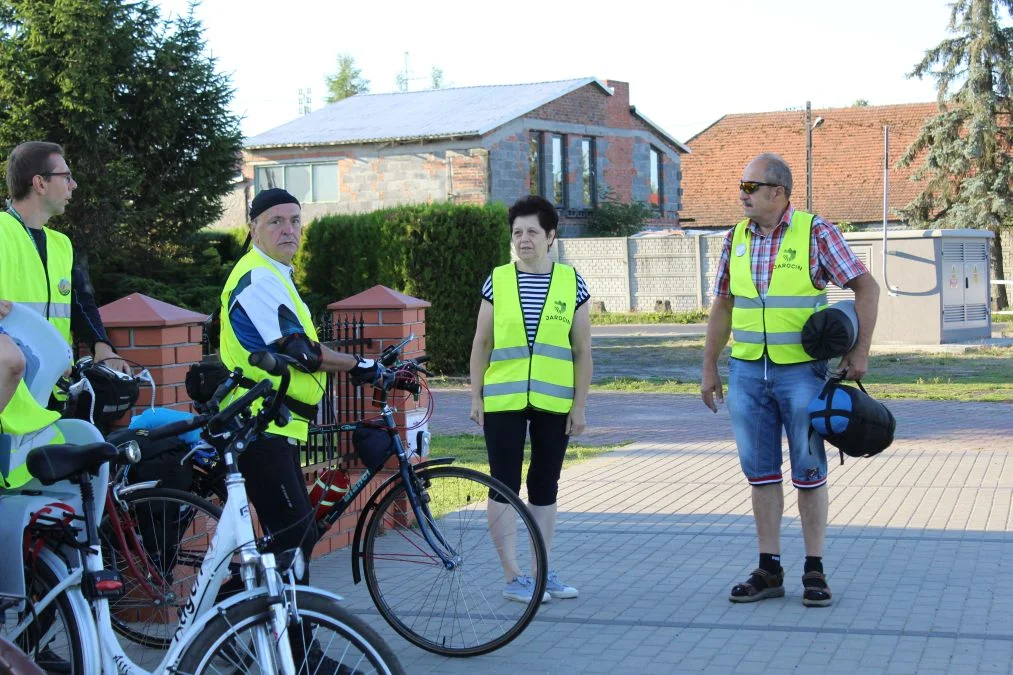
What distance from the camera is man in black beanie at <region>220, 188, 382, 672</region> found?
4863 millimetres

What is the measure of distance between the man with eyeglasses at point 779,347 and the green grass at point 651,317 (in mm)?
26529

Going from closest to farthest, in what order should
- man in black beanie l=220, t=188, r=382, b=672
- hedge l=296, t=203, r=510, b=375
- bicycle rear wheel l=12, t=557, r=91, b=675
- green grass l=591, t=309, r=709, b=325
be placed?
bicycle rear wheel l=12, t=557, r=91, b=675
man in black beanie l=220, t=188, r=382, b=672
hedge l=296, t=203, r=510, b=375
green grass l=591, t=309, r=709, b=325

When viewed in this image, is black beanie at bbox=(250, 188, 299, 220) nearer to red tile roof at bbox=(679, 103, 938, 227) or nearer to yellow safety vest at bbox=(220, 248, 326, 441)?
yellow safety vest at bbox=(220, 248, 326, 441)

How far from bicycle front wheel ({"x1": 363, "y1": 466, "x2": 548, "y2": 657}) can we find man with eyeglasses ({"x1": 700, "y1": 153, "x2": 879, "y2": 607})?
1.31 meters

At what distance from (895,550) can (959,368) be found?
12.6 metres

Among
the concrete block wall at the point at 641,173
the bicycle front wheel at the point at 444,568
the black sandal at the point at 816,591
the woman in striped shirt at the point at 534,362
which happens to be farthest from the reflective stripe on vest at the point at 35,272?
the concrete block wall at the point at 641,173

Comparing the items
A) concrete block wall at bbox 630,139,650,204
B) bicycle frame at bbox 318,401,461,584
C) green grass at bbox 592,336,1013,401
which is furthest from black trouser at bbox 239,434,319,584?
concrete block wall at bbox 630,139,650,204

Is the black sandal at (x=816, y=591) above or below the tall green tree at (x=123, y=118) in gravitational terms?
below

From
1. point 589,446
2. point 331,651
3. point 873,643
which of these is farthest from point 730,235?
point 589,446

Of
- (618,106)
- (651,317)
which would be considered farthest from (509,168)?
(651,317)

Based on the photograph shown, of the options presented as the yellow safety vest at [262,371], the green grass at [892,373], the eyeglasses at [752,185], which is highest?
the eyeglasses at [752,185]

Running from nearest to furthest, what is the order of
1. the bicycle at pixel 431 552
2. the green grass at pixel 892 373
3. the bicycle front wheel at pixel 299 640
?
the bicycle front wheel at pixel 299 640 → the bicycle at pixel 431 552 → the green grass at pixel 892 373

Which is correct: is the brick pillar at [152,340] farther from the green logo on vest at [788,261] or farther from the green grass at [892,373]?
the green grass at [892,373]

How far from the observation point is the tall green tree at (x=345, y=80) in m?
100
